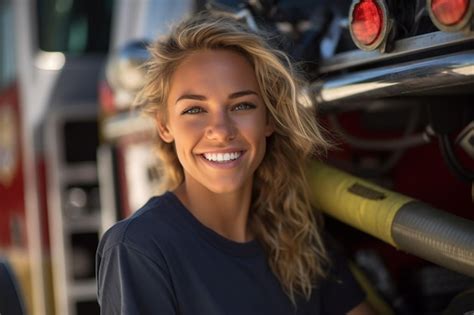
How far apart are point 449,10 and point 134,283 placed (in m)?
0.80

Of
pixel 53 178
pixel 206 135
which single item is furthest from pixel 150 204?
pixel 53 178

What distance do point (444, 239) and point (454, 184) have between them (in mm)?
975

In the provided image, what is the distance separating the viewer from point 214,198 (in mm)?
2217

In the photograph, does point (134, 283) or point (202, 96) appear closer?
point (134, 283)

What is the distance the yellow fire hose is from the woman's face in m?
0.34

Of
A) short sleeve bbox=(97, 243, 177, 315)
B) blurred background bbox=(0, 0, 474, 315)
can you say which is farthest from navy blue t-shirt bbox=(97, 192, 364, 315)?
blurred background bbox=(0, 0, 474, 315)

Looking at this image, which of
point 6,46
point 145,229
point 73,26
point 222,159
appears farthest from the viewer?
point 6,46

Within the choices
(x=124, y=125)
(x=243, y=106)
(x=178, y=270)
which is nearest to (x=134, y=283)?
(x=178, y=270)

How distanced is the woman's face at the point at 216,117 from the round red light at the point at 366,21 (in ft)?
0.82

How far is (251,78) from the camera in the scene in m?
2.16

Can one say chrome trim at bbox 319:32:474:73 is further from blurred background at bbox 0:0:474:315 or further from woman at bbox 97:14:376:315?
woman at bbox 97:14:376:315

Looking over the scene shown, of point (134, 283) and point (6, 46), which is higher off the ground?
point (6, 46)

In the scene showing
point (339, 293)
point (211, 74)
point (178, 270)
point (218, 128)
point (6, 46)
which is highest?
point (211, 74)

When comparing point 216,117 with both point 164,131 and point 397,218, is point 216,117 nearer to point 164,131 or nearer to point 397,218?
point 164,131
